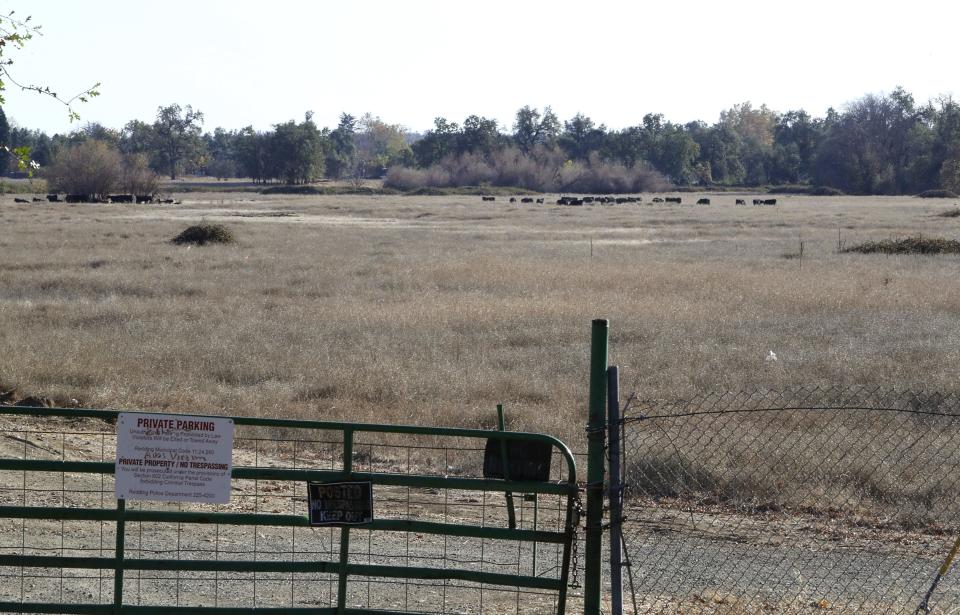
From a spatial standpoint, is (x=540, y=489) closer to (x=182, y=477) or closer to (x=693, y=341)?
(x=182, y=477)

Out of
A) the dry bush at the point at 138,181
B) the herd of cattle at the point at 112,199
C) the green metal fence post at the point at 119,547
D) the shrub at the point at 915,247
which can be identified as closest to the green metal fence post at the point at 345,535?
the green metal fence post at the point at 119,547

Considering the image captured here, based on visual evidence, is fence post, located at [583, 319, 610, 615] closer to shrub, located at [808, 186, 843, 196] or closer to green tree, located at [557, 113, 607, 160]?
shrub, located at [808, 186, 843, 196]

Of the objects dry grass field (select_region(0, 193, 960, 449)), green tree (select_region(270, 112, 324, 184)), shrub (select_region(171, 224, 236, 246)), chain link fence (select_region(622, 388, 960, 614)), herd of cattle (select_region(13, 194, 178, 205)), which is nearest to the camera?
chain link fence (select_region(622, 388, 960, 614))

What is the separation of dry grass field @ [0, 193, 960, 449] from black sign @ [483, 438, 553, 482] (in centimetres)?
493

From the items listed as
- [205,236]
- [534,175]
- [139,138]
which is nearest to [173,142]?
[139,138]

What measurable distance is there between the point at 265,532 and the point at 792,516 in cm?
373

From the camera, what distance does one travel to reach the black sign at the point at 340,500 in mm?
4871

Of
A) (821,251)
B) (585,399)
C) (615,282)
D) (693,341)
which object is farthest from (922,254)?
(585,399)

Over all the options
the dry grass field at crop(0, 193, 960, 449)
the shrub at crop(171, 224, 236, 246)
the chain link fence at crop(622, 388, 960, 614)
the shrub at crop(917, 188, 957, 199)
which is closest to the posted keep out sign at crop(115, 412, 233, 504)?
the chain link fence at crop(622, 388, 960, 614)

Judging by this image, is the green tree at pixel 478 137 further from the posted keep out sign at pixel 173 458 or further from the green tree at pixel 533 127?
Result: the posted keep out sign at pixel 173 458

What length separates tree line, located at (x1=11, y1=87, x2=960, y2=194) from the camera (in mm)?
131875

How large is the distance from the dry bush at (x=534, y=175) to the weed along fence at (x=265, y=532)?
123 m

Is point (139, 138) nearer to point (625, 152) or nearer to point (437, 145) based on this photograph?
point (437, 145)

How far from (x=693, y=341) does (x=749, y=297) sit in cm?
572
